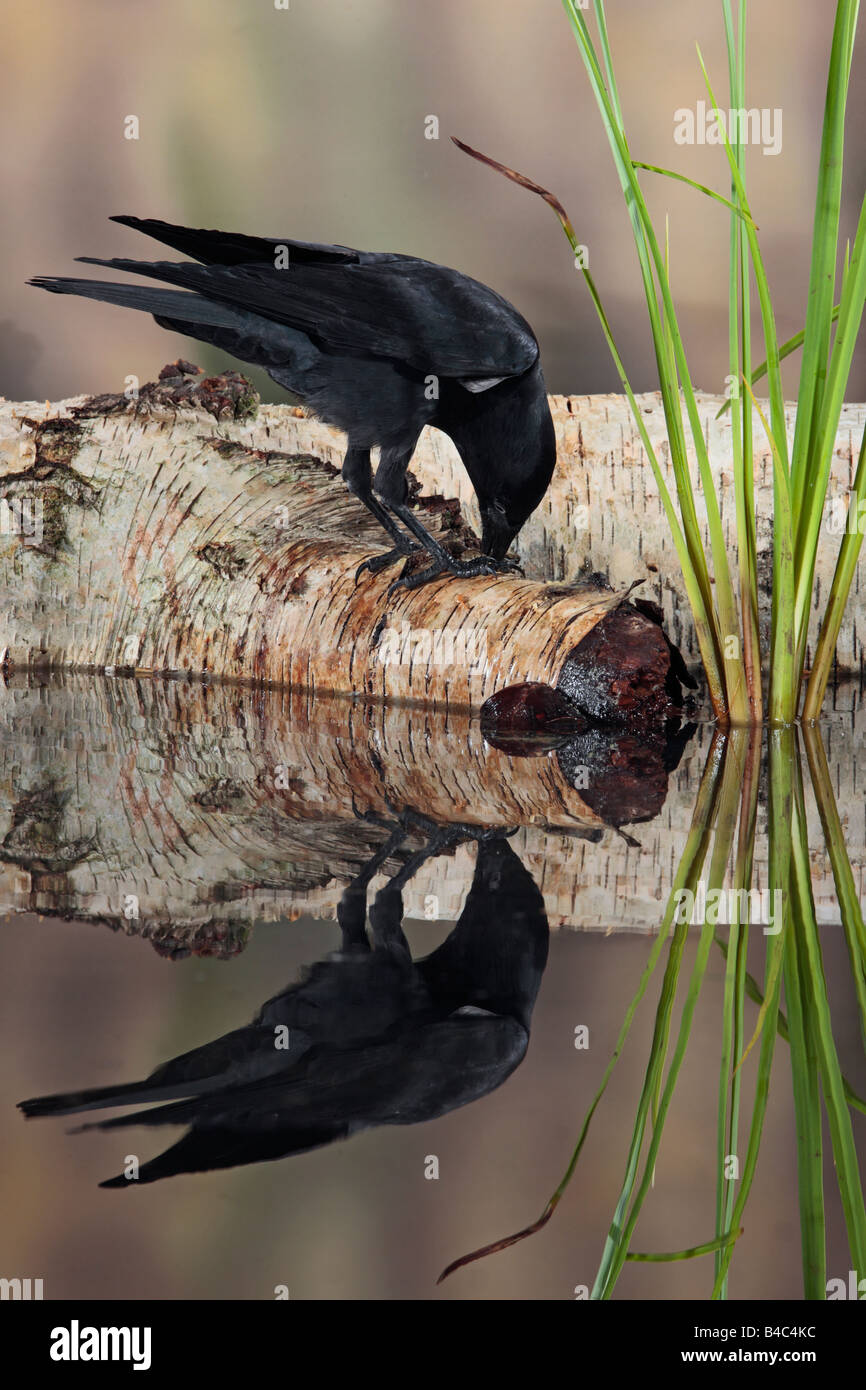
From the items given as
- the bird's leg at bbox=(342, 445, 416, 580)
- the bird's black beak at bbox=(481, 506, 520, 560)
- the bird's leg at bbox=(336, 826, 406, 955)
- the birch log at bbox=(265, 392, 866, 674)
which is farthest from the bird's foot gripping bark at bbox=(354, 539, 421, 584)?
the bird's leg at bbox=(336, 826, 406, 955)

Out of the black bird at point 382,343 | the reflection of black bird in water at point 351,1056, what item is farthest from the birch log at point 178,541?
the reflection of black bird in water at point 351,1056

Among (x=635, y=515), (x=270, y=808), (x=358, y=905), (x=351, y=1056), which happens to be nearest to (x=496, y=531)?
(x=635, y=515)

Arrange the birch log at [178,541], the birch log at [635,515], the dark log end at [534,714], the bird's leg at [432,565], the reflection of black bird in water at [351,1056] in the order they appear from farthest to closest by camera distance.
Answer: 1. the birch log at [635,515]
2. the birch log at [178,541]
3. the bird's leg at [432,565]
4. the dark log end at [534,714]
5. the reflection of black bird in water at [351,1056]

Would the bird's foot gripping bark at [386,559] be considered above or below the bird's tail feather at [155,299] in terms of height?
below

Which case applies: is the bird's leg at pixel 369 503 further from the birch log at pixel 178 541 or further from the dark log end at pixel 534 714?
the dark log end at pixel 534 714

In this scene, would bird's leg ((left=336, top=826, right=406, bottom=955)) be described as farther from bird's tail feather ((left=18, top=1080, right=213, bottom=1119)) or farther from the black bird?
the black bird

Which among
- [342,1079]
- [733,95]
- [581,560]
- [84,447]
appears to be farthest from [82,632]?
[342,1079]
